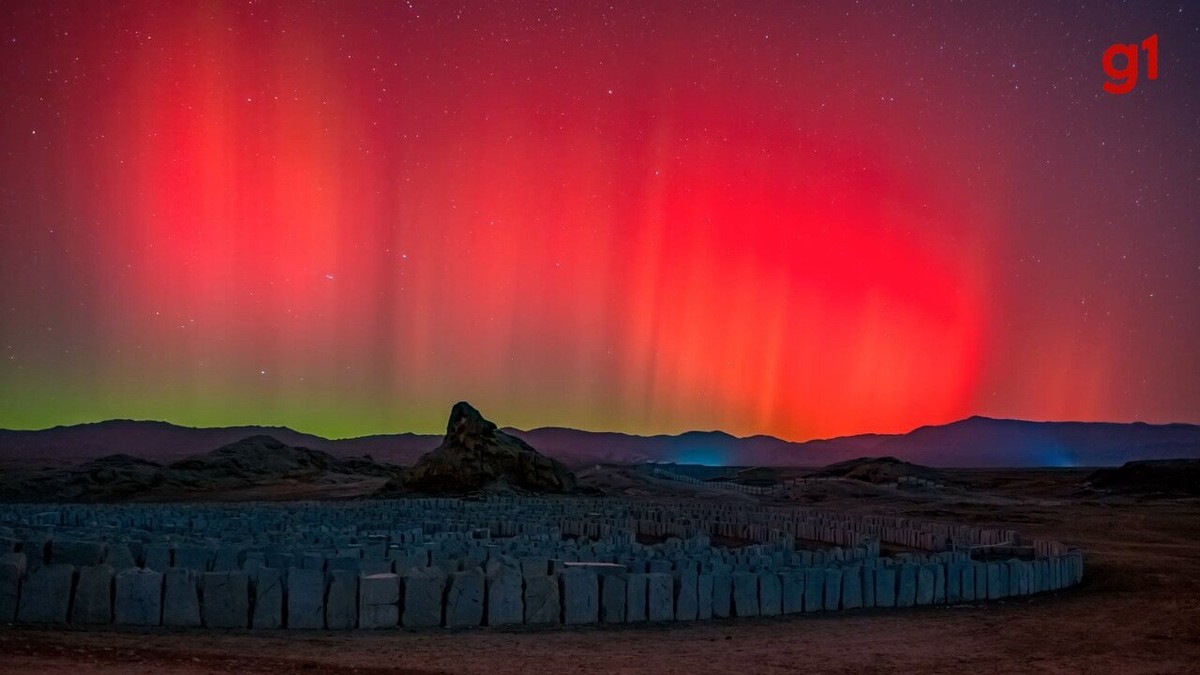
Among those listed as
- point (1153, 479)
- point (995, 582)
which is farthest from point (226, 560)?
point (1153, 479)

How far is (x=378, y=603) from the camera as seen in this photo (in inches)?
364

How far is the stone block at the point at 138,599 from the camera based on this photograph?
8.99 metres

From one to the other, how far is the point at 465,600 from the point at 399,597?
25.8 inches

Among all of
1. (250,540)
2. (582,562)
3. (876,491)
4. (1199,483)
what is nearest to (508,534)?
(250,540)

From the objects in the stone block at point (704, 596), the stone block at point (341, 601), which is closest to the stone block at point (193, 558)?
the stone block at point (341, 601)

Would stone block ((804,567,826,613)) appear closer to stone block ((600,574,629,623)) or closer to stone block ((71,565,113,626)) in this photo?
stone block ((600,574,629,623))

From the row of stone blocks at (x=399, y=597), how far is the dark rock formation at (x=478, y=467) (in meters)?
27.3

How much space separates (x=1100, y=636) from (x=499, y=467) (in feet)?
101

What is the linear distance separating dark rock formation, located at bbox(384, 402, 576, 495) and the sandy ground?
91.8ft

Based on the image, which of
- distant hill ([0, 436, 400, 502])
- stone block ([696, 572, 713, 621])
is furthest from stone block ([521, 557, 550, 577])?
distant hill ([0, 436, 400, 502])

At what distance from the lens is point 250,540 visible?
556 inches

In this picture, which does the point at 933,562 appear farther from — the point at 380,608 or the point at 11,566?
the point at 11,566

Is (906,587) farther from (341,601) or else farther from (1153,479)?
(1153,479)

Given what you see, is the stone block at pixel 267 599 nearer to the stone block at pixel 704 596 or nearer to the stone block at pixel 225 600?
the stone block at pixel 225 600
